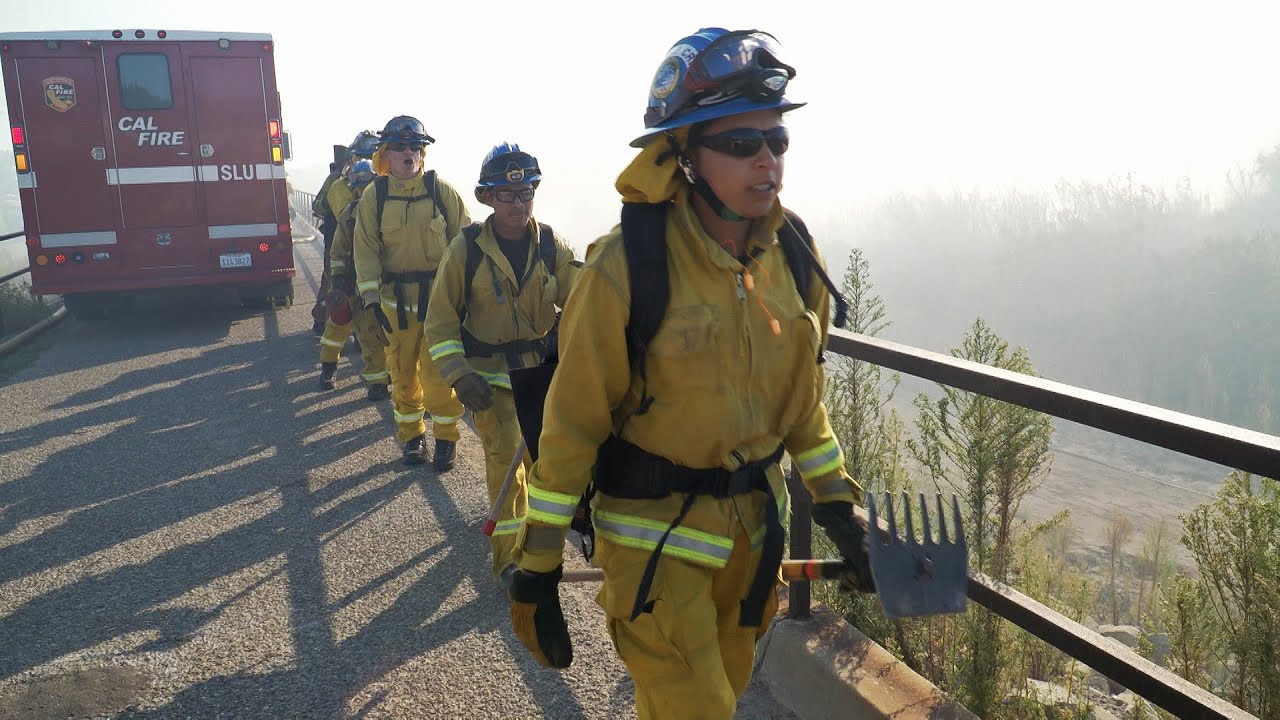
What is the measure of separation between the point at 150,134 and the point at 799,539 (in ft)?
37.6

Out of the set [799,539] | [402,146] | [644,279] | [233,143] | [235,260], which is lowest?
[799,539]

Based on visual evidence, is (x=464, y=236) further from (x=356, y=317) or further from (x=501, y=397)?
(x=356, y=317)

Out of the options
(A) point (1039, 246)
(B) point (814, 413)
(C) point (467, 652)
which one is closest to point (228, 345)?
(C) point (467, 652)

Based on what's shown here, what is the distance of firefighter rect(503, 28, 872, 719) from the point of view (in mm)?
2299

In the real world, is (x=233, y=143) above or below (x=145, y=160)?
above

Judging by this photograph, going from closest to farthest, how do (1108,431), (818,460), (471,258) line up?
(1108,431)
(818,460)
(471,258)

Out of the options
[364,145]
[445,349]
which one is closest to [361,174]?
[364,145]

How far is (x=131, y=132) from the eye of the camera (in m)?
12.2

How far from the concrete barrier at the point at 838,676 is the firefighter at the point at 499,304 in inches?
60.9

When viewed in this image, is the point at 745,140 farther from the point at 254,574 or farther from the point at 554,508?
the point at 254,574

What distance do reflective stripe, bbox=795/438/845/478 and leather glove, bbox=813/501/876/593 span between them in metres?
0.09

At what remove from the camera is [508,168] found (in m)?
4.94

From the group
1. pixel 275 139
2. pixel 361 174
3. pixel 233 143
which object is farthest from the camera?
pixel 275 139

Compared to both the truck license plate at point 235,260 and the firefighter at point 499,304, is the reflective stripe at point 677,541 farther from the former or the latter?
the truck license plate at point 235,260
